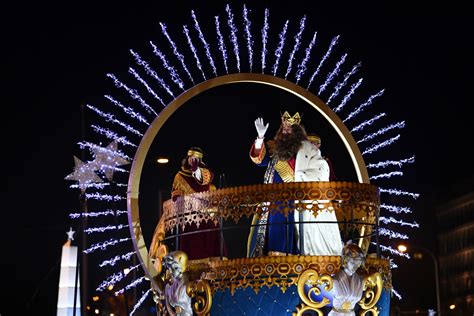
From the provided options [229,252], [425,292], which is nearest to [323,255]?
[229,252]

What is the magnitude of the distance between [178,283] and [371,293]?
10.2 feet

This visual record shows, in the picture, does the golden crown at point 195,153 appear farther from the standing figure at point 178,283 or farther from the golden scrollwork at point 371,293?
the golden scrollwork at point 371,293

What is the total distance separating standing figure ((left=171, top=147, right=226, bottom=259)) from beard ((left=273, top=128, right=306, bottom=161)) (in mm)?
1444

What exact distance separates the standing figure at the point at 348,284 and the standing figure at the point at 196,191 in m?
2.89

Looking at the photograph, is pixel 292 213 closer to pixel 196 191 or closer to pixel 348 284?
pixel 348 284

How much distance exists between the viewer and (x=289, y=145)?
2017cm

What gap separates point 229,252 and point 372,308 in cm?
585

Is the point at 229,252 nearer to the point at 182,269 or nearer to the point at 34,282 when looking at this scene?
the point at 182,269

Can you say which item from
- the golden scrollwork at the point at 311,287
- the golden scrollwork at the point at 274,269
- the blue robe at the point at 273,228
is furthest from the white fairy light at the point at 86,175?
the golden scrollwork at the point at 311,287

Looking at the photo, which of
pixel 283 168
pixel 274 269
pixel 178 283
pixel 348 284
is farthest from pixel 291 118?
pixel 348 284

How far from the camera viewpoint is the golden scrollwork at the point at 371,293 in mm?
18109

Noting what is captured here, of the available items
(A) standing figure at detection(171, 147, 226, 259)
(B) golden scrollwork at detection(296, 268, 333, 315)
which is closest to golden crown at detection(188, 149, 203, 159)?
(A) standing figure at detection(171, 147, 226, 259)

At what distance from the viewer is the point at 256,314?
1816 cm

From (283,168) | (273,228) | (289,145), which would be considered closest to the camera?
(273,228)
